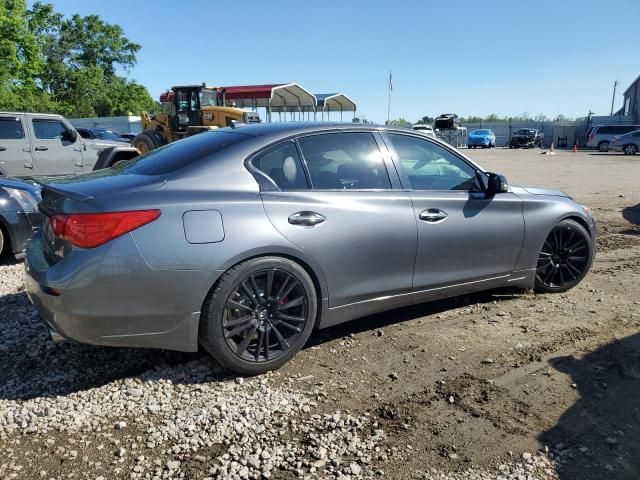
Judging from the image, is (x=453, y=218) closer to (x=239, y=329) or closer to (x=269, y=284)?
(x=269, y=284)

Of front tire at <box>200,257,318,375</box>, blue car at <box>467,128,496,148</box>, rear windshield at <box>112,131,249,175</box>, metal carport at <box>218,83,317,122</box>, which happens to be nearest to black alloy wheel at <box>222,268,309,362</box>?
front tire at <box>200,257,318,375</box>

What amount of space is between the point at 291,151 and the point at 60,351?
215 cm

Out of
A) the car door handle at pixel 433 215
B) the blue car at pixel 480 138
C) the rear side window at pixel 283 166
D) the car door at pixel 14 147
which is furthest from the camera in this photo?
the blue car at pixel 480 138

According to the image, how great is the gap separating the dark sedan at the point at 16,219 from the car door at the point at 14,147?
4.88 metres

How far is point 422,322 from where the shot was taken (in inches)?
170

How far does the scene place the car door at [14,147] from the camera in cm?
1029

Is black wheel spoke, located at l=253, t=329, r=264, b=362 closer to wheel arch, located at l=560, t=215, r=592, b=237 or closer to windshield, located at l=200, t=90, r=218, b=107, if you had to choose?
wheel arch, located at l=560, t=215, r=592, b=237

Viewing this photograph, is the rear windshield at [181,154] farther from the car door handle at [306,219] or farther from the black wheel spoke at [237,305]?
the black wheel spoke at [237,305]

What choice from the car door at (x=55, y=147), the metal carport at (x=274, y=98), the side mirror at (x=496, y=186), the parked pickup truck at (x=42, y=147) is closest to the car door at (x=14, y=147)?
the parked pickup truck at (x=42, y=147)

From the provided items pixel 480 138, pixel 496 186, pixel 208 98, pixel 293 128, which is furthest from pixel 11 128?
pixel 480 138

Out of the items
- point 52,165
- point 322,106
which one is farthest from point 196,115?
point 322,106

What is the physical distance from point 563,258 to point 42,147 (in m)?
10.1

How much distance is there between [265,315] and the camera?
3354 millimetres

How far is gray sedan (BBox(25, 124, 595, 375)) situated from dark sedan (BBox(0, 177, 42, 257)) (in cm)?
286
